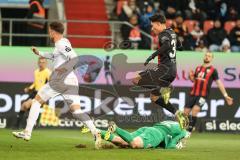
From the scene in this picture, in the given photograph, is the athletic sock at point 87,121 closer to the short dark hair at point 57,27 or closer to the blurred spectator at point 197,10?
the short dark hair at point 57,27

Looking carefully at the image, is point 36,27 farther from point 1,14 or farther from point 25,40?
point 1,14

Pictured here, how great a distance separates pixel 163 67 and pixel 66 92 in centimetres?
228

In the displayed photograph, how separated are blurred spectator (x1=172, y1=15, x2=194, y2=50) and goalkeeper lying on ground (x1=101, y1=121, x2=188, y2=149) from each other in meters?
11.7

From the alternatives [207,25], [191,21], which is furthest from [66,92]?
[207,25]

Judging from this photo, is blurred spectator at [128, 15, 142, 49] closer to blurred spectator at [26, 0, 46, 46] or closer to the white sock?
blurred spectator at [26, 0, 46, 46]

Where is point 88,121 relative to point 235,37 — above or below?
below

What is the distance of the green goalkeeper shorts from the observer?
14.7 m

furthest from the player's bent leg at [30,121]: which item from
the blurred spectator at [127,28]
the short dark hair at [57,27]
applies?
the blurred spectator at [127,28]

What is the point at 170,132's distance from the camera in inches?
597

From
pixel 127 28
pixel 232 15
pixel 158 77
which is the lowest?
pixel 158 77

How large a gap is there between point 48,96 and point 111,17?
1340 centimetres

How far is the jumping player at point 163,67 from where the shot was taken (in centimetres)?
1658

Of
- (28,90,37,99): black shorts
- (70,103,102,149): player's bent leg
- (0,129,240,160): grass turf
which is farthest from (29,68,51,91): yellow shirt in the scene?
(70,103,102,149): player's bent leg

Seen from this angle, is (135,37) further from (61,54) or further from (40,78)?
(61,54)
